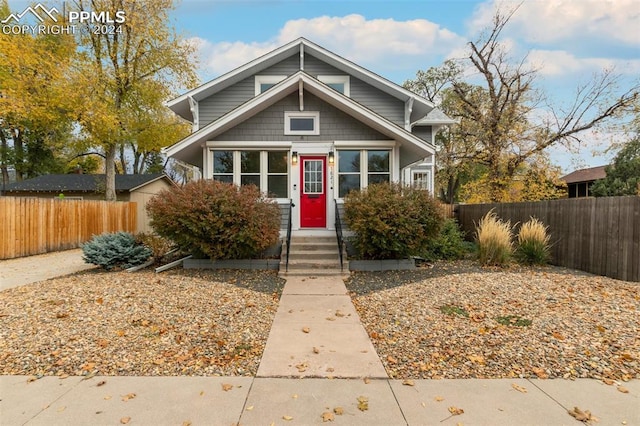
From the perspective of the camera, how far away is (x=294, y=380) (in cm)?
319

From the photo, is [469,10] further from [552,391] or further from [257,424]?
[257,424]

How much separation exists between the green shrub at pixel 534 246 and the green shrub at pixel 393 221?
264 centimetres

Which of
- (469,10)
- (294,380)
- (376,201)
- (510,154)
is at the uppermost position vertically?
(469,10)

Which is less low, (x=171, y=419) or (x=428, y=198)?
(x=428, y=198)

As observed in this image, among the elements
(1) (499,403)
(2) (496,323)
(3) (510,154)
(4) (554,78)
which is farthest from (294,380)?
(4) (554,78)

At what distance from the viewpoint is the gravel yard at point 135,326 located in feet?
11.3

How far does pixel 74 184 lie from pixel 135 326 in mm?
20640

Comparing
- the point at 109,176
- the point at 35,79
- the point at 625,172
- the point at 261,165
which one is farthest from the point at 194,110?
the point at 625,172

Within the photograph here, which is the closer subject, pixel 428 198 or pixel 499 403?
pixel 499 403

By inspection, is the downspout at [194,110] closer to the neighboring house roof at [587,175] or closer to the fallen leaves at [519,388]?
the fallen leaves at [519,388]

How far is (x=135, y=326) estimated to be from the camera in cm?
435

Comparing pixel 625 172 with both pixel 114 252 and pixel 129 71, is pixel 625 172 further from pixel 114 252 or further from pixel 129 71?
pixel 129 71

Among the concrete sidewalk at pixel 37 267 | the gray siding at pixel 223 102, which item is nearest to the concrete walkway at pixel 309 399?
the concrete sidewalk at pixel 37 267

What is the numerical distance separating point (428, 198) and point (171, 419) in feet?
22.8
